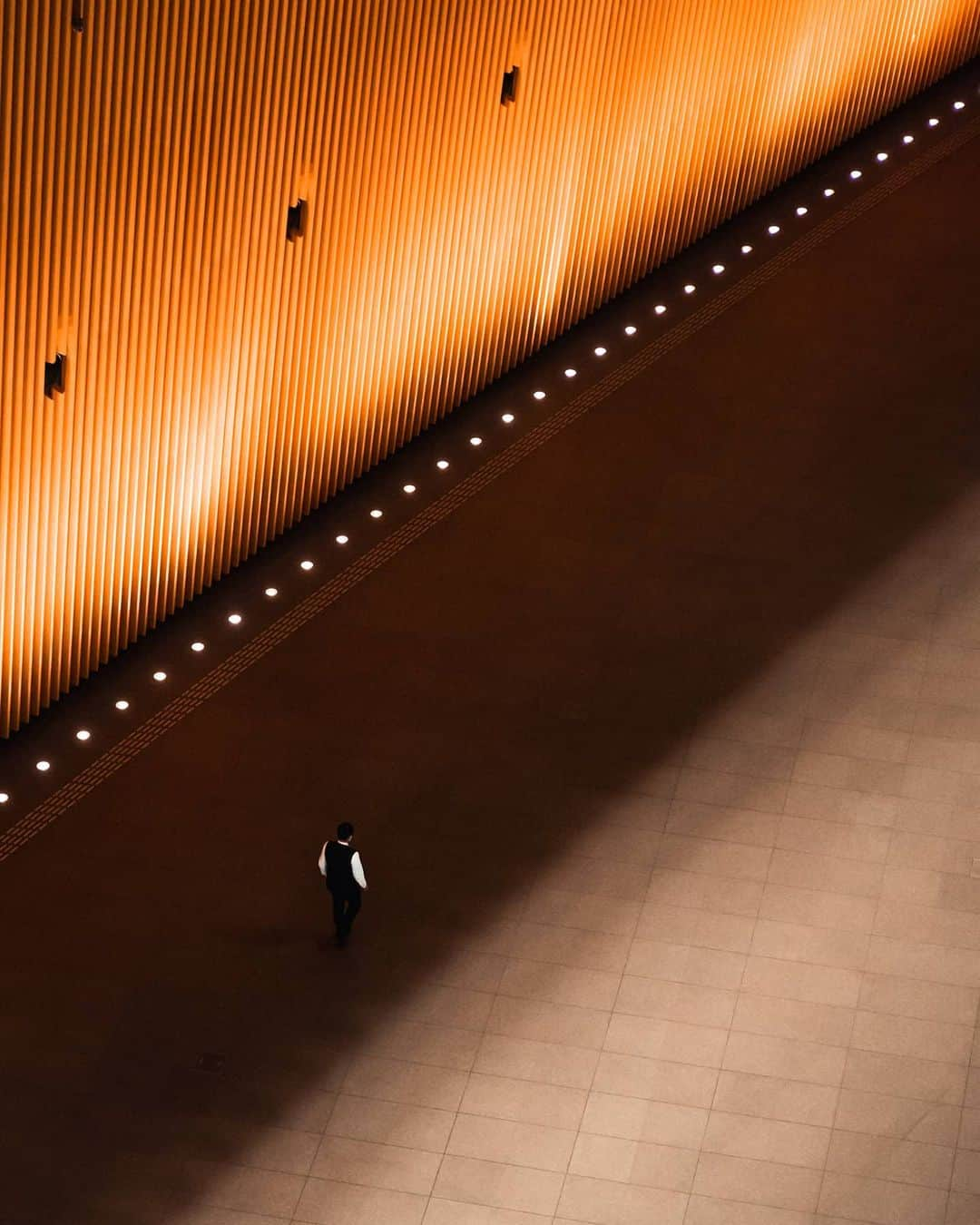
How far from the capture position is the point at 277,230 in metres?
14.4

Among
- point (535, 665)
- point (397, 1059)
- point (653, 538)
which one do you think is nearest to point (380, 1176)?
point (397, 1059)

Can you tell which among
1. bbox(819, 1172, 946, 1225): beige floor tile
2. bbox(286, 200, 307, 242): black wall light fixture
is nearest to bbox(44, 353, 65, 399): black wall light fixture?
bbox(286, 200, 307, 242): black wall light fixture

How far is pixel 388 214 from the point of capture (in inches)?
601

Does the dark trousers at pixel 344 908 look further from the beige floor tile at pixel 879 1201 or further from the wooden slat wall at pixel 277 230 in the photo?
the beige floor tile at pixel 879 1201

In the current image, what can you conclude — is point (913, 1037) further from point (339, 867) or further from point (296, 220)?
→ point (296, 220)

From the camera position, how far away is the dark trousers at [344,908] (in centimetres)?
1302

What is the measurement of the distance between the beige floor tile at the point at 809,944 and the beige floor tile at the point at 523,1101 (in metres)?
1.51

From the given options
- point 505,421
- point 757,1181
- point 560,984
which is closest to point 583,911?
point 560,984

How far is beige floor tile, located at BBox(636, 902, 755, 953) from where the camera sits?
13.4 m

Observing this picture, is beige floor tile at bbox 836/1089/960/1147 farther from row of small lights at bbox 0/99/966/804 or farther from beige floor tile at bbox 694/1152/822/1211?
row of small lights at bbox 0/99/966/804

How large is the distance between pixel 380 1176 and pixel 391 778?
2888mm

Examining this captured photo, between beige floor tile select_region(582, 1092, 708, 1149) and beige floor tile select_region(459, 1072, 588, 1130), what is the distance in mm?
81

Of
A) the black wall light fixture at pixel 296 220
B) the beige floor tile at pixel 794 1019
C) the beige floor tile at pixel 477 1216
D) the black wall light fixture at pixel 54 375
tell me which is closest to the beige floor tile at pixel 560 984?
the beige floor tile at pixel 794 1019

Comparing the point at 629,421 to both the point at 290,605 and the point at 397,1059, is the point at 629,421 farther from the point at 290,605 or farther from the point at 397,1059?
the point at 397,1059
